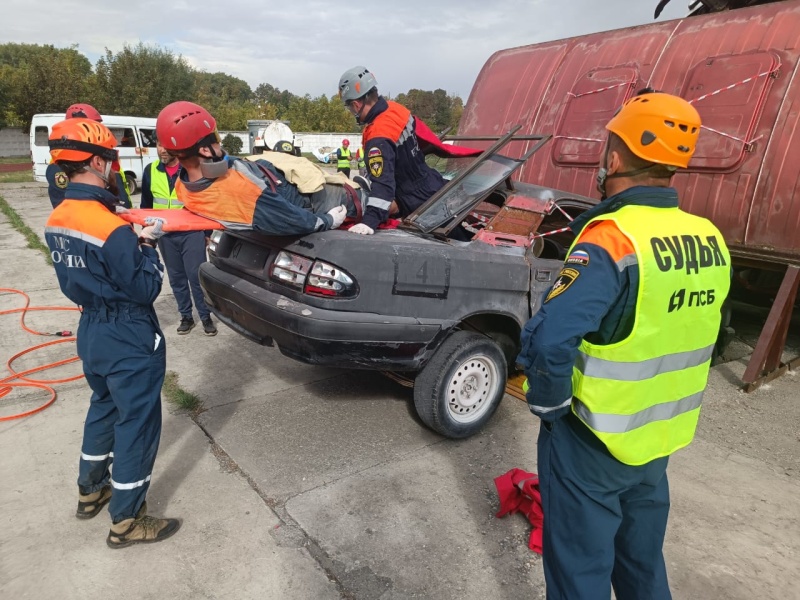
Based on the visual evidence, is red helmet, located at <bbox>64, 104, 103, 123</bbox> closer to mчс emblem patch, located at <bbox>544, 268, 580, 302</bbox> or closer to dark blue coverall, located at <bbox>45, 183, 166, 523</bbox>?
dark blue coverall, located at <bbox>45, 183, 166, 523</bbox>

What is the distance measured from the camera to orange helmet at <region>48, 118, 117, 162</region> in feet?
7.95

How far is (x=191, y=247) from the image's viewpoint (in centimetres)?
529

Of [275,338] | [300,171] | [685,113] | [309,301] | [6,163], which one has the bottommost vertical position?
[6,163]

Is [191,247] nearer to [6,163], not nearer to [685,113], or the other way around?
[685,113]

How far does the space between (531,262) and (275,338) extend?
1.73 meters

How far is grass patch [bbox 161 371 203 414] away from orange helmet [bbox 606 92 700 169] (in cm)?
339

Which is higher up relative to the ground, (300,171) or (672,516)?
(300,171)

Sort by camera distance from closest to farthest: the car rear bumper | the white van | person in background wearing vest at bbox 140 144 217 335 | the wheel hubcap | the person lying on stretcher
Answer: the person lying on stretcher → the car rear bumper → the wheel hubcap → person in background wearing vest at bbox 140 144 217 335 → the white van

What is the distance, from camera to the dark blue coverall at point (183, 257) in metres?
5.31

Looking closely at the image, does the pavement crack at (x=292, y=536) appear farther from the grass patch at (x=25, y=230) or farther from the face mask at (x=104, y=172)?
the grass patch at (x=25, y=230)

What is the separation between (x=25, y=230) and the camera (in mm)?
10305

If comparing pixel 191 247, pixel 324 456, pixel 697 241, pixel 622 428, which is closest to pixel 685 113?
pixel 697 241

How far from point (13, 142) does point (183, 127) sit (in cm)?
4014

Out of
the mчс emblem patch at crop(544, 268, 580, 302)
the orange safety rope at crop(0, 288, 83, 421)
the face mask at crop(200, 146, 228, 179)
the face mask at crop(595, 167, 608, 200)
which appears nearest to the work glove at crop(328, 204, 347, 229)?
the face mask at crop(200, 146, 228, 179)
